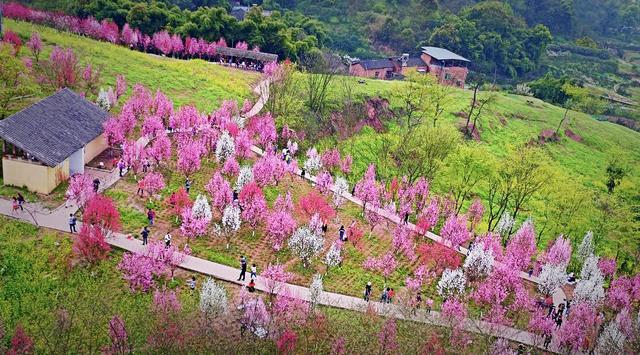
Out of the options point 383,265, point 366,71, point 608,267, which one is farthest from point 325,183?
point 366,71

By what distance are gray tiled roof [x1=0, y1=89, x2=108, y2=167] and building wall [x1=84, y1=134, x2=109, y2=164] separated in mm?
976

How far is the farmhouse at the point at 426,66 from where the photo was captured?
83.0 metres

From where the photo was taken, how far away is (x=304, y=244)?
32656mm

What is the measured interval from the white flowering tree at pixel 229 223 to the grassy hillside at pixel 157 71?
21.2 m

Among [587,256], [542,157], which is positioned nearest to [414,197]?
[542,157]

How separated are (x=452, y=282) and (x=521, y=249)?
7.97 metres

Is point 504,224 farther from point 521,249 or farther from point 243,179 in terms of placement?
point 243,179

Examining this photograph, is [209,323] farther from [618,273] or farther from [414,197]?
[618,273]

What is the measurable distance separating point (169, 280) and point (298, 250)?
7337mm

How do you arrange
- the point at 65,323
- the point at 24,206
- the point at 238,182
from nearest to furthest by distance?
the point at 65,323, the point at 24,206, the point at 238,182

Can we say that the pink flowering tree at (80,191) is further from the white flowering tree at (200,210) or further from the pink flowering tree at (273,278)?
the pink flowering tree at (273,278)

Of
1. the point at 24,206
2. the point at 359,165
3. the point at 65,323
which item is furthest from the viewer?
the point at 359,165

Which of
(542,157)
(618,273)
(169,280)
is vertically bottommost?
(618,273)

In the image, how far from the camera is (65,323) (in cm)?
2434
